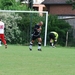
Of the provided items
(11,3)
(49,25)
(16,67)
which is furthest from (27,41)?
(16,67)

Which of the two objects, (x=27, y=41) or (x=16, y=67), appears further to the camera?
(x=27, y=41)

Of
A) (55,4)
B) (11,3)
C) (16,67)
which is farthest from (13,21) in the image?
(16,67)

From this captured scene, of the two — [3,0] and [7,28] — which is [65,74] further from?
[3,0]

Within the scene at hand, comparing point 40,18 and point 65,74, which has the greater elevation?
point 65,74

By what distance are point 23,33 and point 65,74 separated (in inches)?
1090

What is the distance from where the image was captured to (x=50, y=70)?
44.9 feet

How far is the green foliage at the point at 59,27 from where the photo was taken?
136ft

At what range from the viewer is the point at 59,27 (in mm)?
42531

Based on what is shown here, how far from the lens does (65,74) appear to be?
41.7 ft

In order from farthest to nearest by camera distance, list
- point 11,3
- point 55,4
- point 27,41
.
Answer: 1. point 55,4
2. point 11,3
3. point 27,41

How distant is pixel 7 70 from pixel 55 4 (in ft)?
156

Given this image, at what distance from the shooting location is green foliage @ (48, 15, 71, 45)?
4159cm

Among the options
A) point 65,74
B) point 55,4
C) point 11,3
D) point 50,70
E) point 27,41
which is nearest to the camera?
point 65,74

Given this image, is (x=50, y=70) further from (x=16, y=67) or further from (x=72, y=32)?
(x=72, y=32)
